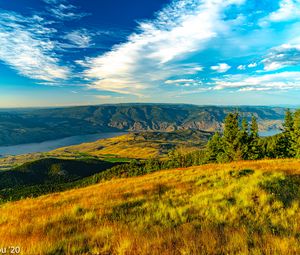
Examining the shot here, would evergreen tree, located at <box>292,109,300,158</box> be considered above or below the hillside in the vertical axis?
above

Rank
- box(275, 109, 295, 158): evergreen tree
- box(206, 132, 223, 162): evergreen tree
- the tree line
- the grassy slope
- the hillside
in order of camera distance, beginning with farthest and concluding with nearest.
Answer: the hillside, box(206, 132, 223, 162): evergreen tree, box(275, 109, 295, 158): evergreen tree, the tree line, the grassy slope

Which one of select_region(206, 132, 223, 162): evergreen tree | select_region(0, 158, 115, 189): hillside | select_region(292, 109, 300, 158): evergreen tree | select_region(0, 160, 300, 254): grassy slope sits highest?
select_region(0, 160, 300, 254): grassy slope

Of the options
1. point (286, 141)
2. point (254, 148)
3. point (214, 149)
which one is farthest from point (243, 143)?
point (286, 141)

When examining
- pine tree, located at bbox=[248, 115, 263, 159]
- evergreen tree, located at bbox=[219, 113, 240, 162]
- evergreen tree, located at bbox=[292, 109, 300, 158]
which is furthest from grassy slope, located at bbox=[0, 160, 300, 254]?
pine tree, located at bbox=[248, 115, 263, 159]

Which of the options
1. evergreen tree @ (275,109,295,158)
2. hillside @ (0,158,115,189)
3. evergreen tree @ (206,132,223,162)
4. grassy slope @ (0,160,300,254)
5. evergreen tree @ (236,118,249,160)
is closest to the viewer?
grassy slope @ (0,160,300,254)

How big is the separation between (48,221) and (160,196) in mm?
4707

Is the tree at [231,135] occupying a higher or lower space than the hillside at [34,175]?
higher

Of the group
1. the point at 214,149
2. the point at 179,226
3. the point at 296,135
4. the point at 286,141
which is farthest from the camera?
the point at 214,149

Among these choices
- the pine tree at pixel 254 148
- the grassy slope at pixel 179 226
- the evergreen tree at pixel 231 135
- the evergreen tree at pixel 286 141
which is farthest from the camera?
the evergreen tree at pixel 231 135

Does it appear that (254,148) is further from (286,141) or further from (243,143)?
(286,141)

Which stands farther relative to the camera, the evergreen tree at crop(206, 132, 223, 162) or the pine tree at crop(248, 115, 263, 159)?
the evergreen tree at crop(206, 132, 223, 162)

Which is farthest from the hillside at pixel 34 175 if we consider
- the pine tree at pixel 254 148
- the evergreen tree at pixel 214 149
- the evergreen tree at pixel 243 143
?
the pine tree at pixel 254 148

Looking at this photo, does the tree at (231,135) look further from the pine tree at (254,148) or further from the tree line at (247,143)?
the pine tree at (254,148)

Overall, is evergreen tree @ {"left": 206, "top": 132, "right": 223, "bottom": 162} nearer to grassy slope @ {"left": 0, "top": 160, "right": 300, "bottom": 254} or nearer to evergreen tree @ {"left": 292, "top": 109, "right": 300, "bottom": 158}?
evergreen tree @ {"left": 292, "top": 109, "right": 300, "bottom": 158}
